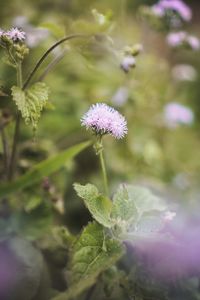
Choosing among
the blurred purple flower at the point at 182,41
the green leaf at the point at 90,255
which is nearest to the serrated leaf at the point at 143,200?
the green leaf at the point at 90,255

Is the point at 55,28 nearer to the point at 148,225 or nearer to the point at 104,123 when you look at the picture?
the point at 104,123

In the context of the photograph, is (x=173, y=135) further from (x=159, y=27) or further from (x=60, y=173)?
(x=60, y=173)

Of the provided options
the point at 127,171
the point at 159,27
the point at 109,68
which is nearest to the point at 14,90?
the point at 159,27

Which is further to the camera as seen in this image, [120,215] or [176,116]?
[176,116]

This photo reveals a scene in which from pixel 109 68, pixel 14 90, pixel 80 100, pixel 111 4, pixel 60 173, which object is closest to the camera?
pixel 14 90

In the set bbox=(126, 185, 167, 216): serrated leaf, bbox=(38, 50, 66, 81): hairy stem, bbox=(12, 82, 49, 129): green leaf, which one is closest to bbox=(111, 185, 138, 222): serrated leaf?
bbox=(126, 185, 167, 216): serrated leaf

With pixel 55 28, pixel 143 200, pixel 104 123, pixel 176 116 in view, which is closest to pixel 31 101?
pixel 104 123
